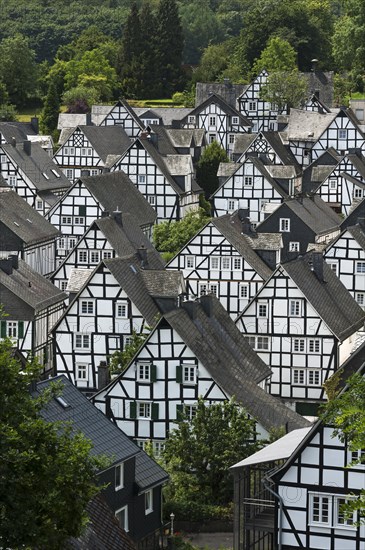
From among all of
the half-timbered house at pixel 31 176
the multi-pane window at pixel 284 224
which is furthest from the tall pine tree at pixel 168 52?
the multi-pane window at pixel 284 224

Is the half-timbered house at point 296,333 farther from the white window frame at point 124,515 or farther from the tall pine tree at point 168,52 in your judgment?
the tall pine tree at point 168,52

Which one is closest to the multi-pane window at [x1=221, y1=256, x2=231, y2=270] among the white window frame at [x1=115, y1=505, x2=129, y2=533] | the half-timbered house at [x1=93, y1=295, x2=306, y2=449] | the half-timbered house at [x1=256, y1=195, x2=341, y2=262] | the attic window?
the half-timbered house at [x1=256, y1=195, x2=341, y2=262]

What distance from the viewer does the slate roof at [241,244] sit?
231 ft

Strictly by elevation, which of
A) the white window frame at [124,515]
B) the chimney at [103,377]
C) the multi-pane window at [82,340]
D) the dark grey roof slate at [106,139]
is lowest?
the white window frame at [124,515]

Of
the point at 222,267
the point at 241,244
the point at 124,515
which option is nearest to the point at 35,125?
the point at 241,244

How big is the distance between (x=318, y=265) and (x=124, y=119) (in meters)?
48.3

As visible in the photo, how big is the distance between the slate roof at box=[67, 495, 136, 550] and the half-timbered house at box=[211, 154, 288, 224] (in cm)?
5657

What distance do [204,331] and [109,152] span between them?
5067 centimetres

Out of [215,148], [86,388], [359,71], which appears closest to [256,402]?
[86,388]

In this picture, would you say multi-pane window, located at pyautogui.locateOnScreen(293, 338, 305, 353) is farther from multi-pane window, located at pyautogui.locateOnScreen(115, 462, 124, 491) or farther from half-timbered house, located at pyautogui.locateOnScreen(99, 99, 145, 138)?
half-timbered house, located at pyautogui.locateOnScreen(99, 99, 145, 138)

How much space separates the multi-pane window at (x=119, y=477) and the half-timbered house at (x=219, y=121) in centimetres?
7124

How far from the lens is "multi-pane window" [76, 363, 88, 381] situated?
2395 inches

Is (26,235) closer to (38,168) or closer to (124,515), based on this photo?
(38,168)

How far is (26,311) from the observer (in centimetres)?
6462
